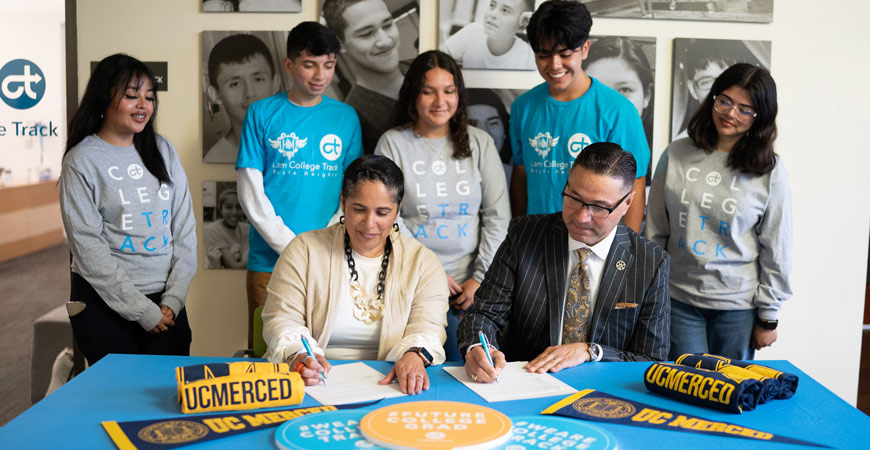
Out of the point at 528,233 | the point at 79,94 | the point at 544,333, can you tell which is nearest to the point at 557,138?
the point at 528,233

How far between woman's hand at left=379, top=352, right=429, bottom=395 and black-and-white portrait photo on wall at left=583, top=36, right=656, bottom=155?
6.48 feet

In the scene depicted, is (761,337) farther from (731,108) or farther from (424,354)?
(424,354)

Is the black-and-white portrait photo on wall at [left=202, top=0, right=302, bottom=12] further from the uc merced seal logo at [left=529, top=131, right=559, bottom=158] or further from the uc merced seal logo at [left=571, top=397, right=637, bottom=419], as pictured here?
the uc merced seal logo at [left=571, top=397, right=637, bottom=419]

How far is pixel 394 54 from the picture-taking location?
3.42 m

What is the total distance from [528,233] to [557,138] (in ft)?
2.66

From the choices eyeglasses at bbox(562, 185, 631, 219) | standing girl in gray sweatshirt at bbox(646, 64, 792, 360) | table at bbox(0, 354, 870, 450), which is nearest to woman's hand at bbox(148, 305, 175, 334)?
table at bbox(0, 354, 870, 450)

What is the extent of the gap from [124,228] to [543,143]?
167 centimetres

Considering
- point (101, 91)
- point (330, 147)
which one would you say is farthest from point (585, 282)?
point (101, 91)

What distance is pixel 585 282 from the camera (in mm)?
2246

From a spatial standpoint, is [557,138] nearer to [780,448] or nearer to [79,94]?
[780,448]

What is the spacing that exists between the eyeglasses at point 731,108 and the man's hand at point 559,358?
107 cm

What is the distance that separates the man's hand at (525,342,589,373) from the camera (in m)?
2.05

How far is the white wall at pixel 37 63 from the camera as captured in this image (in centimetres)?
354

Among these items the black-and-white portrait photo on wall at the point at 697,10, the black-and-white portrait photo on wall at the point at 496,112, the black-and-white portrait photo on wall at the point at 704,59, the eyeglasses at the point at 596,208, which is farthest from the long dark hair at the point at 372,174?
the black-and-white portrait photo on wall at the point at 704,59
